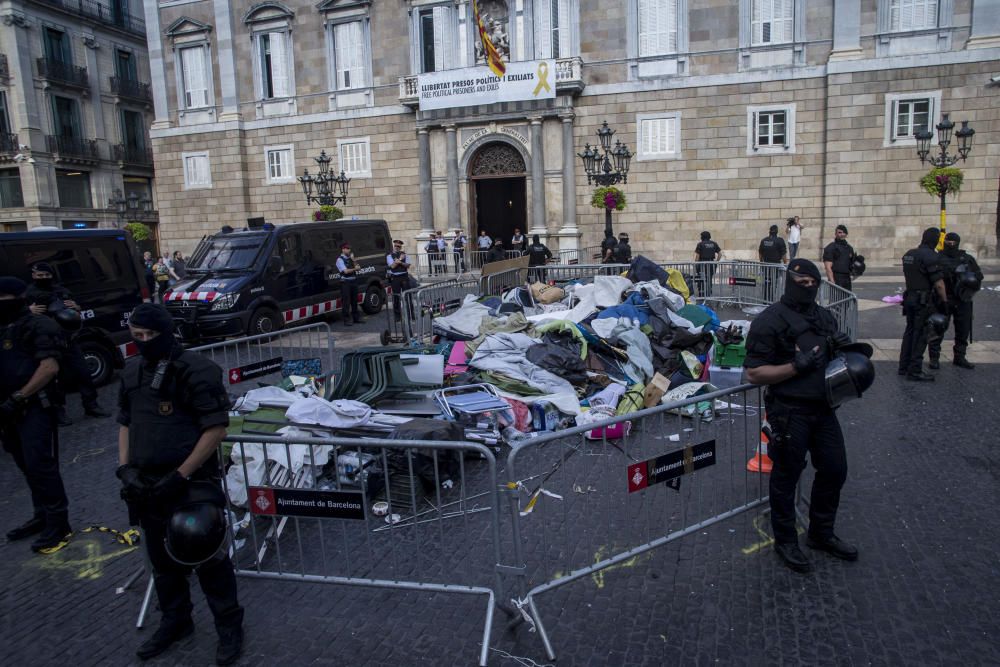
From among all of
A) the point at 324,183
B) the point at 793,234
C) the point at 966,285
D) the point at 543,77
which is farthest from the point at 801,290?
the point at 324,183

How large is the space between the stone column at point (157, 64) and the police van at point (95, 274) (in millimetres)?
21200

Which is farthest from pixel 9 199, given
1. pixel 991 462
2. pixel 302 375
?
pixel 991 462

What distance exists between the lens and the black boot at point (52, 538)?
5.09 m

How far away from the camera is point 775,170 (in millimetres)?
22422

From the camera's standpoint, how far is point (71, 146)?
33.8 metres

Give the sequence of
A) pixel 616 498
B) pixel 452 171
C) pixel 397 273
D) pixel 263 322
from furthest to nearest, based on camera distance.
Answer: pixel 452 171
pixel 397 273
pixel 263 322
pixel 616 498

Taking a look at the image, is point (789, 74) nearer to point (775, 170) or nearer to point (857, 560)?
point (775, 170)

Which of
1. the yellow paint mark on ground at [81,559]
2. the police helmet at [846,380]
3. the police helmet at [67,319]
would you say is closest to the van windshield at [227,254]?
the police helmet at [67,319]

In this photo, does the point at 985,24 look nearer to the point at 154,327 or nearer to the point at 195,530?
the point at 154,327

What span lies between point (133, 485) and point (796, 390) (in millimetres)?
3772

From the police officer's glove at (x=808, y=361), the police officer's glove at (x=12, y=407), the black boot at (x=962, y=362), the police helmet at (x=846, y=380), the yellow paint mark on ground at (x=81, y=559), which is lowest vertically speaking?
the yellow paint mark on ground at (x=81, y=559)

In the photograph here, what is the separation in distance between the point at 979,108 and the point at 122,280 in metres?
23.0

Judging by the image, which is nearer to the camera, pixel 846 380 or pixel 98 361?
pixel 846 380

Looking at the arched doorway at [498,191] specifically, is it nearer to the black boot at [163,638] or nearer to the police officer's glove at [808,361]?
the police officer's glove at [808,361]
